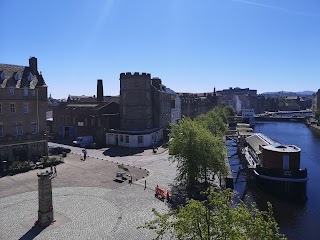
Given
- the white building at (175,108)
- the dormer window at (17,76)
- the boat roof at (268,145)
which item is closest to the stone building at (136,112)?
the boat roof at (268,145)

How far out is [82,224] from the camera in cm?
2325

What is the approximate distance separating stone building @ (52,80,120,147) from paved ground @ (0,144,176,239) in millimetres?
20486

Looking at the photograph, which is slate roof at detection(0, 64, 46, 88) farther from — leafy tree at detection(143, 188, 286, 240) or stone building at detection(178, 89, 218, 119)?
stone building at detection(178, 89, 218, 119)

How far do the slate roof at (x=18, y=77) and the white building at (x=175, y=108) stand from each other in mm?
48126

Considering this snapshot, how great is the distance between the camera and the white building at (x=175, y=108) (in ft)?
302

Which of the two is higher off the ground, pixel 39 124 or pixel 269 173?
pixel 39 124

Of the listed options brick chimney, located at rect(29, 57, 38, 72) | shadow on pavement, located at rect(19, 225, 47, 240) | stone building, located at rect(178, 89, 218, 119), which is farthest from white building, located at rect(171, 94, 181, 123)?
shadow on pavement, located at rect(19, 225, 47, 240)

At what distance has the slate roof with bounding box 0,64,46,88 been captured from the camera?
4396cm

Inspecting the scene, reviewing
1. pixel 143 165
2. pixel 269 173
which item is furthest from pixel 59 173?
pixel 269 173

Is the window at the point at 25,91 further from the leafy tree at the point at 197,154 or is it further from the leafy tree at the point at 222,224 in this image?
the leafy tree at the point at 222,224

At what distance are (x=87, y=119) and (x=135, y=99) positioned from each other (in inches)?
477

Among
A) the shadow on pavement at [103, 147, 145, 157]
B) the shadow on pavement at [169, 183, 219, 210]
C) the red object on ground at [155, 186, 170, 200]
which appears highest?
the shadow on pavement at [103, 147, 145, 157]

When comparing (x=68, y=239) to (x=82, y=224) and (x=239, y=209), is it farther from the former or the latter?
(x=239, y=209)

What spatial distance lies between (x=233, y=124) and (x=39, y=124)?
93.3m
